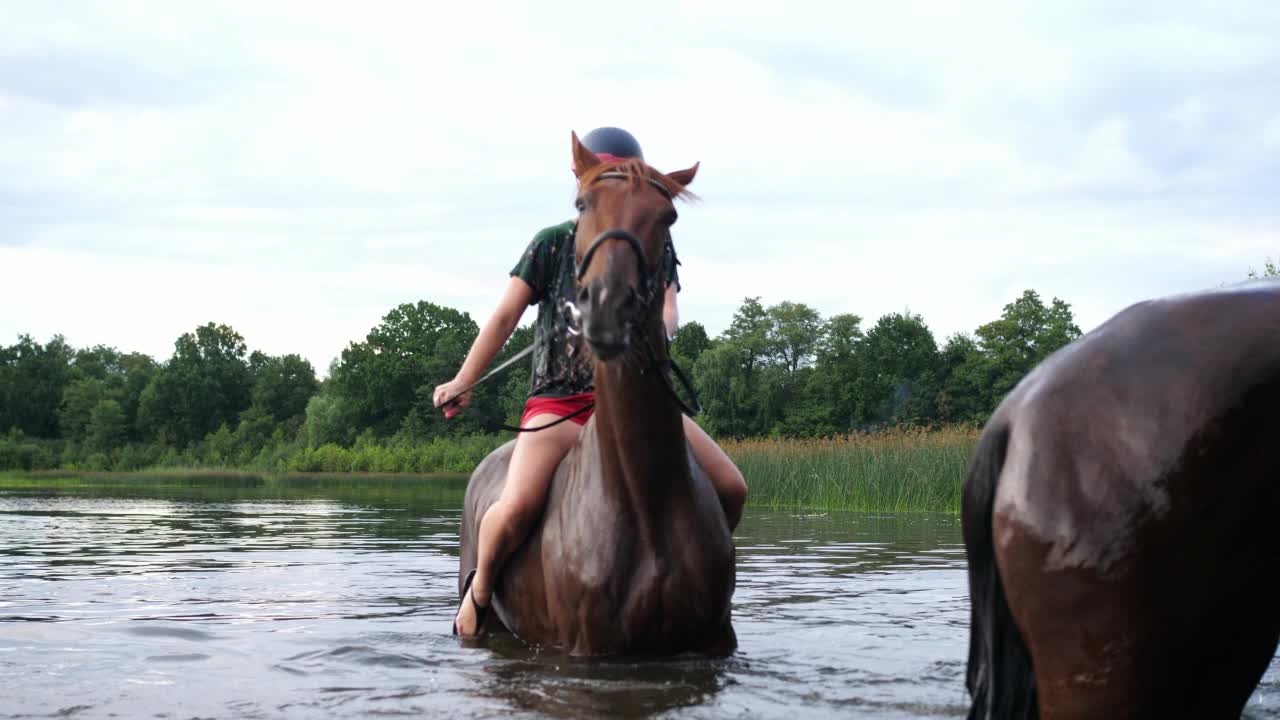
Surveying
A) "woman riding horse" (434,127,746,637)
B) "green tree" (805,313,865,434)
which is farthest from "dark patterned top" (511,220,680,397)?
"green tree" (805,313,865,434)

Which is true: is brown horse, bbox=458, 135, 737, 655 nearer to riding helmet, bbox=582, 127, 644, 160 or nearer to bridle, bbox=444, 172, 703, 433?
bridle, bbox=444, 172, 703, 433

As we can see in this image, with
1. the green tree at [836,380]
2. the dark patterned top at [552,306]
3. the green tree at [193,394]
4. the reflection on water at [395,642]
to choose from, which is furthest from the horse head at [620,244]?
the green tree at [193,394]

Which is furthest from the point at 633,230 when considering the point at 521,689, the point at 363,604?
the point at 363,604

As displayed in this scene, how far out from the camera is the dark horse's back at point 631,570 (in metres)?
4.46

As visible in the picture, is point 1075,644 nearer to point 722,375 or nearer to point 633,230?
point 633,230

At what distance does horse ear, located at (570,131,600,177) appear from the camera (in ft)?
15.1

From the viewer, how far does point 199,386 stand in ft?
324

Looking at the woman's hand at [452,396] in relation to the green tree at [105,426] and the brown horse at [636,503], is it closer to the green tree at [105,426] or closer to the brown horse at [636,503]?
the brown horse at [636,503]

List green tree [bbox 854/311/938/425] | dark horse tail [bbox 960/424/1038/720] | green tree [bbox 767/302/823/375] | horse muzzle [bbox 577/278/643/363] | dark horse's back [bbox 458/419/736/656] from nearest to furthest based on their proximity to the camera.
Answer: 1. dark horse tail [bbox 960/424/1038/720]
2. horse muzzle [bbox 577/278/643/363]
3. dark horse's back [bbox 458/419/736/656]
4. green tree [bbox 854/311/938/425]
5. green tree [bbox 767/302/823/375]

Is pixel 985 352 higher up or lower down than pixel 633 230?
higher up

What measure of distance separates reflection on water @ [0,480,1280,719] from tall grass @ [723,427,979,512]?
6.65 m

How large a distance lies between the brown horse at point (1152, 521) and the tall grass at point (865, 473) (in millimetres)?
15983

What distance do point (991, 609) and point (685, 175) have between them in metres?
2.93

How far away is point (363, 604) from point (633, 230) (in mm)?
4099
